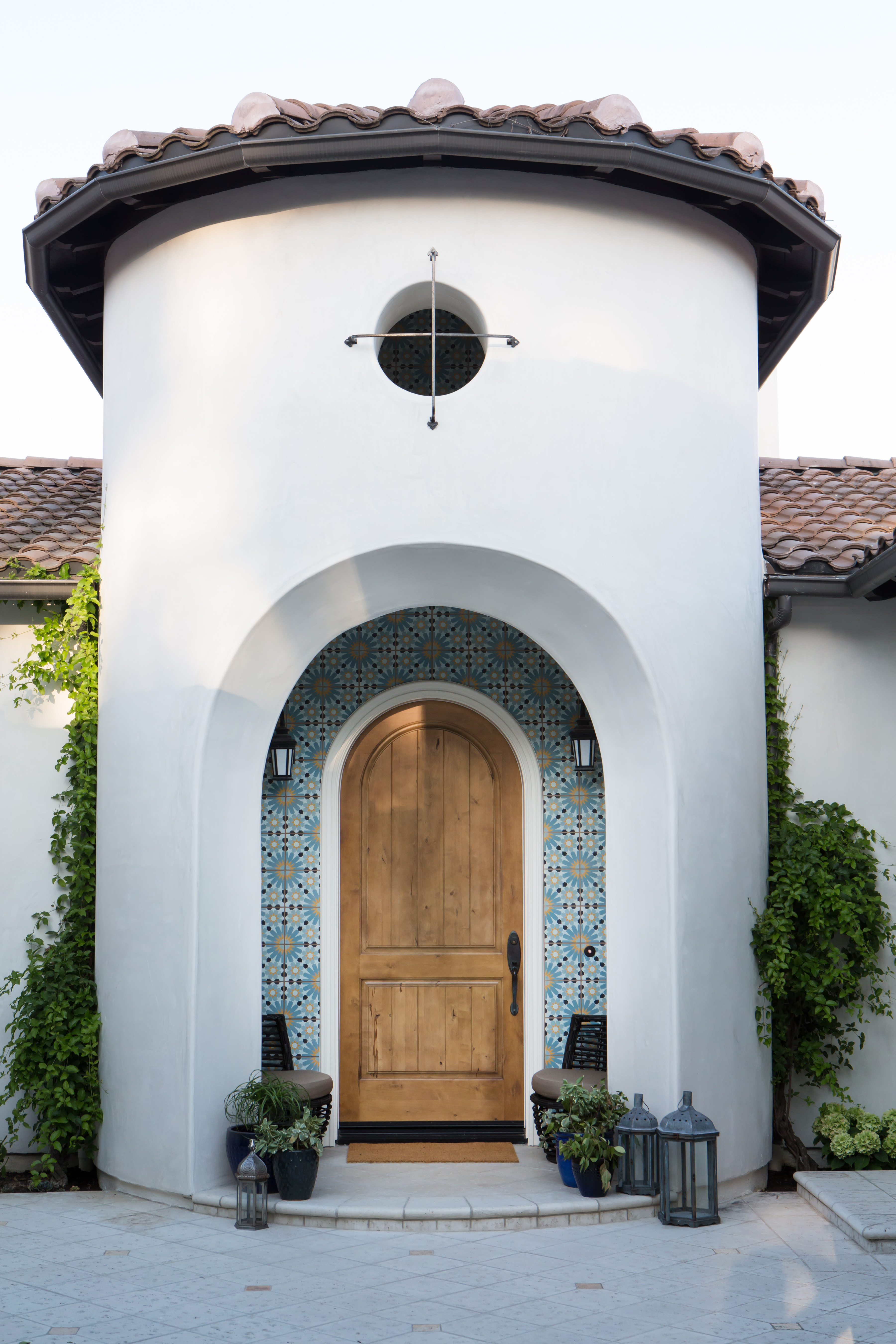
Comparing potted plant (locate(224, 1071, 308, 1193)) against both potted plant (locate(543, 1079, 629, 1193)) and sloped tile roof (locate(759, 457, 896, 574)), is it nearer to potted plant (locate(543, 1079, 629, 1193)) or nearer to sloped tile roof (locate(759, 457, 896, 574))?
potted plant (locate(543, 1079, 629, 1193))

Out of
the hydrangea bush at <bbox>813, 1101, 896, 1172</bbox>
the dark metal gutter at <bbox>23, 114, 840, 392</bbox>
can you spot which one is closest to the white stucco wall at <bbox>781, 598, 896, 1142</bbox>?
the hydrangea bush at <bbox>813, 1101, 896, 1172</bbox>

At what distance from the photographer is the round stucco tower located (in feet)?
20.5

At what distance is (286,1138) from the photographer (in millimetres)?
5891

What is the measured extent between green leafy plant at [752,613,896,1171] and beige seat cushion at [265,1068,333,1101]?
2556mm

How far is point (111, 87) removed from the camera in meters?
9.20

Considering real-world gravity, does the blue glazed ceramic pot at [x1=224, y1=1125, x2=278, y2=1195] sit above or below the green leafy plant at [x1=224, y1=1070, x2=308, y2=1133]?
below

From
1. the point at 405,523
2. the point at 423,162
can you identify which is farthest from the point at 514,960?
the point at 423,162

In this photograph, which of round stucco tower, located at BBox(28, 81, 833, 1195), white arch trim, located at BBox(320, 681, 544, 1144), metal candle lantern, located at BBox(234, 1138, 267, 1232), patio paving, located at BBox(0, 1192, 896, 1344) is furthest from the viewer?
white arch trim, located at BBox(320, 681, 544, 1144)

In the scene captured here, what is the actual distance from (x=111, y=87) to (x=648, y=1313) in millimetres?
9282

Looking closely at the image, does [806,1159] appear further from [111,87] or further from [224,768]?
[111,87]

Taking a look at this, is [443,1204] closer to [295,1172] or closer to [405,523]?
[295,1172]

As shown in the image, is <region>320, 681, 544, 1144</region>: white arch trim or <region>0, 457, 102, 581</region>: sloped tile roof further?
<region>320, 681, 544, 1144</region>: white arch trim

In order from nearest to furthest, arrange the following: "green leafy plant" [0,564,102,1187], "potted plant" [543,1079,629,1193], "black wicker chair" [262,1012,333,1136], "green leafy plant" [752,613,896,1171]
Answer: "potted plant" [543,1079,629,1193] → "green leafy plant" [0,564,102,1187] → "green leafy plant" [752,613,896,1171] → "black wicker chair" [262,1012,333,1136]

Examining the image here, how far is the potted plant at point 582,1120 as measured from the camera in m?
6.00
